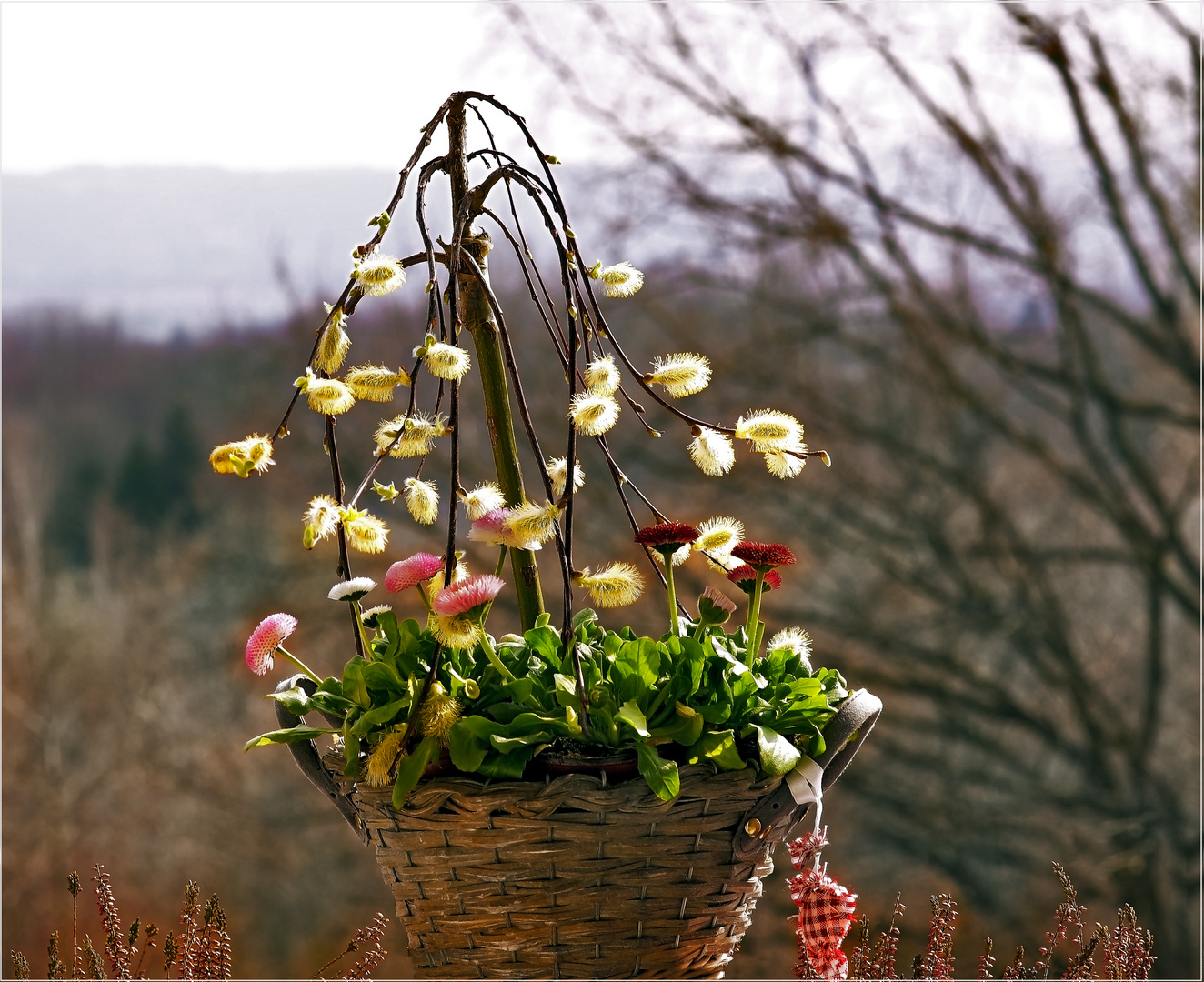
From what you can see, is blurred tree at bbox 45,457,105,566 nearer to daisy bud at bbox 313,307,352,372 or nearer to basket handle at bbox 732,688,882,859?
daisy bud at bbox 313,307,352,372

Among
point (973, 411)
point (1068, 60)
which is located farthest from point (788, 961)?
point (1068, 60)

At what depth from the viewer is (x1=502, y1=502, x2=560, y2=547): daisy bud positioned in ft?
1.97

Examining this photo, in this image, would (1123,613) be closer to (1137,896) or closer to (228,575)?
(1137,896)

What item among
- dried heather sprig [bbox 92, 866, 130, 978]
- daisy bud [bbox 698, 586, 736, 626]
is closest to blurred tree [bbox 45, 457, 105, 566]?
dried heather sprig [bbox 92, 866, 130, 978]

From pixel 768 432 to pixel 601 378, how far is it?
10 cm

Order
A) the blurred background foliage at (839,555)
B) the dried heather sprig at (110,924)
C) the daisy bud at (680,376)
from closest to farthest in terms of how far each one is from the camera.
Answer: the daisy bud at (680,376) → the dried heather sprig at (110,924) → the blurred background foliage at (839,555)

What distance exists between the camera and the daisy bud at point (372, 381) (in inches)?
25.2

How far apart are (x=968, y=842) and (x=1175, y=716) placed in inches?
22.0

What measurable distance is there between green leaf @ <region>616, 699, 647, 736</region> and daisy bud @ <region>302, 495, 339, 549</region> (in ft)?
0.59

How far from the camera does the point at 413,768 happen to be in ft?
1.88

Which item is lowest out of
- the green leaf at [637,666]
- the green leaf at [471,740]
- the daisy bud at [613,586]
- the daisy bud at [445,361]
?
the green leaf at [471,740]

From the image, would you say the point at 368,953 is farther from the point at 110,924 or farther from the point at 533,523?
the point at 533,523

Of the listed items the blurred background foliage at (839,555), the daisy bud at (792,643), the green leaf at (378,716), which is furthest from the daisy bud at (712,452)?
the blurred background foliage at (839,555)

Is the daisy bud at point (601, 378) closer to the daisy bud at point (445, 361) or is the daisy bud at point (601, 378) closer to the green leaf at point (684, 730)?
the daisy bud at point (445, 361)
